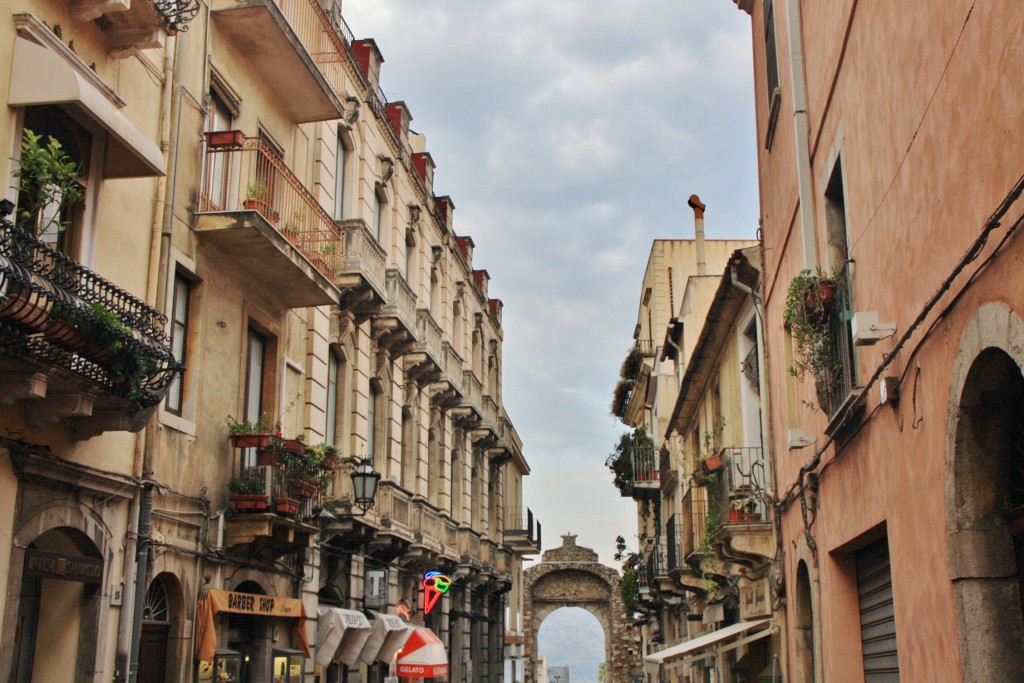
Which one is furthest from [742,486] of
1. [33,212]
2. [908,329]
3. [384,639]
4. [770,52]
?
[33,212]

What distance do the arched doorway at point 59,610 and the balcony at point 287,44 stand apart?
24.3 ft

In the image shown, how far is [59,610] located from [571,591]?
47.8 metres

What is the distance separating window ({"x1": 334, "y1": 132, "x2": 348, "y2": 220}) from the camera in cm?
2023

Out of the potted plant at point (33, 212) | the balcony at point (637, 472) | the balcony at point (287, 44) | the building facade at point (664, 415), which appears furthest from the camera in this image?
the balcony at point (637, 472)

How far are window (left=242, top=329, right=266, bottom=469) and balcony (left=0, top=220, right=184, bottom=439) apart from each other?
4647mm

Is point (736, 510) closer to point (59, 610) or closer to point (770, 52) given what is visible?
point (770, 52)

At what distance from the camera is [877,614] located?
942cm

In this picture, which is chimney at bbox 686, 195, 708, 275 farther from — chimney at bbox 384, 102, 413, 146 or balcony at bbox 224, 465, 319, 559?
balcony at bbox 224, 465, 319, 559

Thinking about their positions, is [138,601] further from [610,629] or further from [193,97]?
[610,629]

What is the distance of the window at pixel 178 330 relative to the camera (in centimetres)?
1293

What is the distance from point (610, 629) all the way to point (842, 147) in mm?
48521

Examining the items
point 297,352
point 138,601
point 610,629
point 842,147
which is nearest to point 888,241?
point 842,147

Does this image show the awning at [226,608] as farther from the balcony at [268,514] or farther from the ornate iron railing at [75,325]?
the ornate iron railing at [75,325]

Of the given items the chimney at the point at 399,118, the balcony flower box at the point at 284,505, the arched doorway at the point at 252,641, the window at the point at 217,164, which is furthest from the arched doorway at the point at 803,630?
the chimney at the point at 399,118
